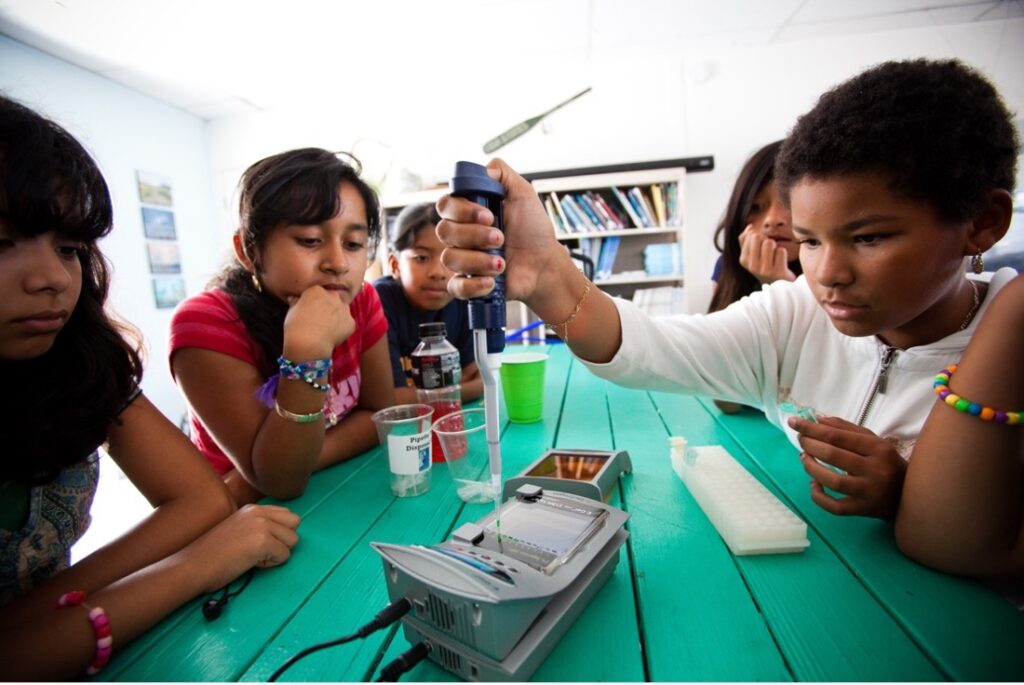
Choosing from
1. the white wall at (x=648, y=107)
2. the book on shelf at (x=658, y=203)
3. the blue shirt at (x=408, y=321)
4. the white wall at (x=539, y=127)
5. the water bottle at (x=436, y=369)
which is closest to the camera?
the water bottle at (x=436, y=369)

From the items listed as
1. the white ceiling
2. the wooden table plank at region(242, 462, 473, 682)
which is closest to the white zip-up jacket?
the wooden table plank at region(242, 462, 473, 682)

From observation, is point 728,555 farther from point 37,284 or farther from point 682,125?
point 682,125

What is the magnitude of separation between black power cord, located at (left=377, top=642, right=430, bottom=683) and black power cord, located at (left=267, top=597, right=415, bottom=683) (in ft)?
0.10

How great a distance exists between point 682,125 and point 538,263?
139 inches

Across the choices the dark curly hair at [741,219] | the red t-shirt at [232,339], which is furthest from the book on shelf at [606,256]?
the red t-shirt at [232,339]

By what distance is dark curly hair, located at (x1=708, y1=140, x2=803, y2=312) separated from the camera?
136cm

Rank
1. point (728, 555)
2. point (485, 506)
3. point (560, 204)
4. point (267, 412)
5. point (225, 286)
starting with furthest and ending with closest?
point (560, 204)
point (225, 286)
point (267, 412)
point (485, 506)
point (728, 555)

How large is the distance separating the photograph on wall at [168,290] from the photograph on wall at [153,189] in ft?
1.79

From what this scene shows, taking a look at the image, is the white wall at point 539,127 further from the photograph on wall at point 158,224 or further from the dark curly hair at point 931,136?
the dark curly hair at point 931,136

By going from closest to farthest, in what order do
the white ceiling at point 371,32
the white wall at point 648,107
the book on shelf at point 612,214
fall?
the white ceiling at point 371,32
the white wall at point 648,107
the book on shelf at point 612,214


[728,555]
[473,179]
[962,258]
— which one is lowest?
[728,555]

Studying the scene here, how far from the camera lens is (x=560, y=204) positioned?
12.1 feet

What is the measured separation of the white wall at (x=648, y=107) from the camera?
343cm

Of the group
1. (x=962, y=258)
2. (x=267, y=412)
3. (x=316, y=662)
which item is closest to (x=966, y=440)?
(x=962, y=258)
